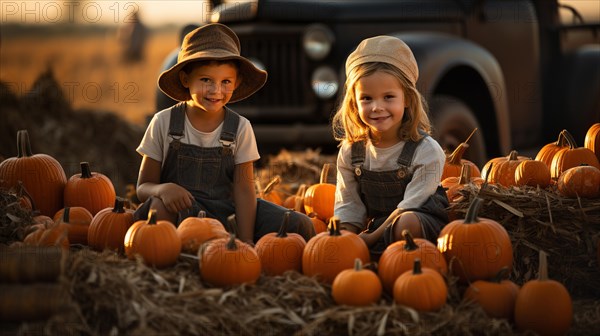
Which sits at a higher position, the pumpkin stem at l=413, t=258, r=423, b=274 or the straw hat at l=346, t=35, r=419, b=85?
the straw hat at l=346, t=35, r=419, b=85

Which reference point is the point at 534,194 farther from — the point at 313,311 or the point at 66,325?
the point at 66,325

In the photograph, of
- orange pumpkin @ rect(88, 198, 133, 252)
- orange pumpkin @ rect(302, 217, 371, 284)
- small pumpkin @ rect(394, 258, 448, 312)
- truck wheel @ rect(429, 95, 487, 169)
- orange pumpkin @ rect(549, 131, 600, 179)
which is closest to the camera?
small pumpkin @ rect(394, 258, 448, 312)

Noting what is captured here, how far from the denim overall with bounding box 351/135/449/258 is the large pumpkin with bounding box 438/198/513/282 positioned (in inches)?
9.9

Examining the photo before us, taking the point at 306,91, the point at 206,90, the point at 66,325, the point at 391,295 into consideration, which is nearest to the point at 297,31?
the point at 306,91

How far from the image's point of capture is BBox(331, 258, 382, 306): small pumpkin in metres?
3.86

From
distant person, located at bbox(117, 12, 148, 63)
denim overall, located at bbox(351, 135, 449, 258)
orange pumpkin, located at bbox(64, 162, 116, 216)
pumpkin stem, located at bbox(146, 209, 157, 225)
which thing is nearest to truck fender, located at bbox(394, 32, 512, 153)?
denim overall, located at bbox(351, 135, 449, 258)

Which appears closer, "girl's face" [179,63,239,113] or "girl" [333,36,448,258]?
"girl" [333,36,448,258]

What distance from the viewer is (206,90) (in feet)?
16.1

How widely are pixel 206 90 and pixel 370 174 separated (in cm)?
95

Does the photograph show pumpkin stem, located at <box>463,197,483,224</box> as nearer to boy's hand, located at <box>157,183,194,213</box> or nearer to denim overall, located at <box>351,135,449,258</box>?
denim overall, located at <box>351,135,449,258</box>

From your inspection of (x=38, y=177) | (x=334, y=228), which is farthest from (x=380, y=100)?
(x=38, y=177)

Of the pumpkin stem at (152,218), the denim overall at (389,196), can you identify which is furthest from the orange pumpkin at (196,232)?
the denim overall at (389,196)

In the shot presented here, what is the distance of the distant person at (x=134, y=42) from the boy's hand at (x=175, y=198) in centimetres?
2532

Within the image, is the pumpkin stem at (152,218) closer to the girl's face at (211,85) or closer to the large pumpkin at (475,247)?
the girl's face at (211,85)
